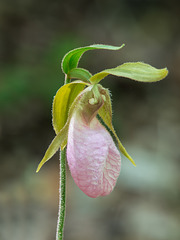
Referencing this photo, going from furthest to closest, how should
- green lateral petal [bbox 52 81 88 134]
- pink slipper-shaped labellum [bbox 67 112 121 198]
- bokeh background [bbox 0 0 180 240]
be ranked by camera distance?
1. bokeh background [bbox 0 0 180 240]
2. green lateral petal [bbox 52 81 88 134]
3. pink slipper-shaped labellum [bbox 67 112 121 198]

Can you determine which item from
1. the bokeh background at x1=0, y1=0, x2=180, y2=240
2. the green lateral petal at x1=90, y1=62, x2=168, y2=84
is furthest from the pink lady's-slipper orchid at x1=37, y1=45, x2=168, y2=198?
the bokeh background at x1=0, y1=0, x2=180, y2=240

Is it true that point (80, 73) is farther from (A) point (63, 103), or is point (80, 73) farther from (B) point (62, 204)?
(B) point (62, 204)

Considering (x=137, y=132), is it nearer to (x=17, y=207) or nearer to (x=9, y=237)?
(x=17, y=207)

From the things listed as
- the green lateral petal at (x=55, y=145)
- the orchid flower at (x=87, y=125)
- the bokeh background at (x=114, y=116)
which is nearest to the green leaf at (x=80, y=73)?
the orchid flower at (x=87, y=125)

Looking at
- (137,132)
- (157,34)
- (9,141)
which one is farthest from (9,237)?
(157,34)

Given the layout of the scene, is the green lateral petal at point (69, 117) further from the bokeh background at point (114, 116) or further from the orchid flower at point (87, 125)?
the bokeh background at point (114, 116)

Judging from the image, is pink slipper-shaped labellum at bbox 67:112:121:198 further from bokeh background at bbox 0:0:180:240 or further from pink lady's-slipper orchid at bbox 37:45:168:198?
bokeh background at bbox 0:0:180:240
